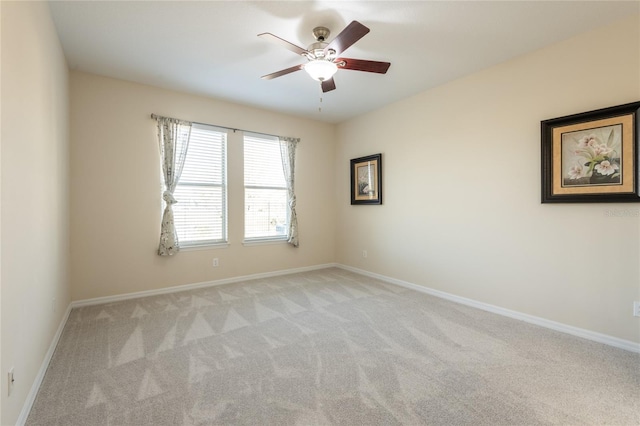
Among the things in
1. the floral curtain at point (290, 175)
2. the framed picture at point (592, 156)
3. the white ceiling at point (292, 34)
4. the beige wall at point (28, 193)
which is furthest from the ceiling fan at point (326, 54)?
the floral curtain at point (290, 175)

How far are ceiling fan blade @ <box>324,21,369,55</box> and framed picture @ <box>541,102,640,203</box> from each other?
2.10 meters

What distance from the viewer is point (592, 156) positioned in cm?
260

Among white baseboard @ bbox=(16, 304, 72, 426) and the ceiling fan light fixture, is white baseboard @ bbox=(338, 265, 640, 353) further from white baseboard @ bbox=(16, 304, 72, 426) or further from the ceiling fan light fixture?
white baseboard @ bbox=(16, 304, 72, 426)

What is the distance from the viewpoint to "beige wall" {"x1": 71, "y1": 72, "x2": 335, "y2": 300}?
347 cm

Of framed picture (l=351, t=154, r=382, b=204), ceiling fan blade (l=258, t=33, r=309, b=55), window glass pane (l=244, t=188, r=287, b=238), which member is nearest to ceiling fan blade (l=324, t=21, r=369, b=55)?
ceiling fan blade (l=258, t=33, r=309, b=55)

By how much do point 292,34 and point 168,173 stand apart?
2450mm

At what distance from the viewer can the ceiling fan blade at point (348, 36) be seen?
6.75 ft

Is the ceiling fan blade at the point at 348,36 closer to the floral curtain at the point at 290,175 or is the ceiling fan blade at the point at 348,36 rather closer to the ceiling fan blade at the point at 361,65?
the ceiling fan blade at the point at 361,65

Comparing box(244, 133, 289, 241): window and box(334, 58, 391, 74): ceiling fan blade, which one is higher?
box(334, 58, 391, 74): ceiling fan blade

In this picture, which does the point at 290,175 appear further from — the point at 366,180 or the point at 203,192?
the point at 203,192

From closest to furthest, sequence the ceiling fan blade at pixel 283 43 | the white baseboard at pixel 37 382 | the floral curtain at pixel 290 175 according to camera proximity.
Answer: the white baseboard at pixel 37 382, the ceiling fan blade at pixel 283 43, the floral curtain at pixel 290 175

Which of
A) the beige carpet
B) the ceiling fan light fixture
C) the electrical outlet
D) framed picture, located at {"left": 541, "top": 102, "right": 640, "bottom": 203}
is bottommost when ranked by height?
the beige carpet

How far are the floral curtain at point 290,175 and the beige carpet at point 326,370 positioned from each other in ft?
6.23

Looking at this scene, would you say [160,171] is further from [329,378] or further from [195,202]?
[329,378]
